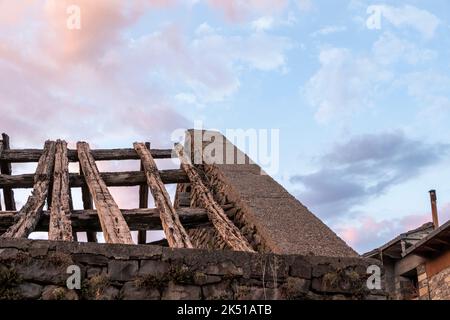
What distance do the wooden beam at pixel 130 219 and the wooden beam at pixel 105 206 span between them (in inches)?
8.0

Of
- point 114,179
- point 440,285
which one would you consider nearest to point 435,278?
point 440,285

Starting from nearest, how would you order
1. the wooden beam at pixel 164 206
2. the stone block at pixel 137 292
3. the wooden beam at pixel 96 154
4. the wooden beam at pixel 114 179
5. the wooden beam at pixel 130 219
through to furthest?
1. the stone block at pixel 137 292
2. the wooden beam at pixel 164 206
3. the wooden beam at pixel 130 219
4. the wooden beam at pixel 114 179
5. the wooden beam at pixel 96 154

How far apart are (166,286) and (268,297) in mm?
759

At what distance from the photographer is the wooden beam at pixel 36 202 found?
5.34 m

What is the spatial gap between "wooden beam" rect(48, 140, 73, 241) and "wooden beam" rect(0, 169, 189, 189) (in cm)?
24

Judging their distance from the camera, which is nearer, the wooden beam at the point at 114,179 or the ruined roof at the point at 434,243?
the wooden beam at the point at 114,179

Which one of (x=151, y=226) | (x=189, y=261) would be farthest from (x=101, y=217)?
(x=189, y=261)

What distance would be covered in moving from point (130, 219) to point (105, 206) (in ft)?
1.42

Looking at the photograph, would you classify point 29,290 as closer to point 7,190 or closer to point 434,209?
point 7,190

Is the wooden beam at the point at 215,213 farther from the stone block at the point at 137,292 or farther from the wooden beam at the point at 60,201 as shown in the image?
the wooden beam at the point at 60,201

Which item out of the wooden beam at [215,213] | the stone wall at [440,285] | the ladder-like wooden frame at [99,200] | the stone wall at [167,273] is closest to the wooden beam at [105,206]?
the ladder-like wooden frame at [99,200]
